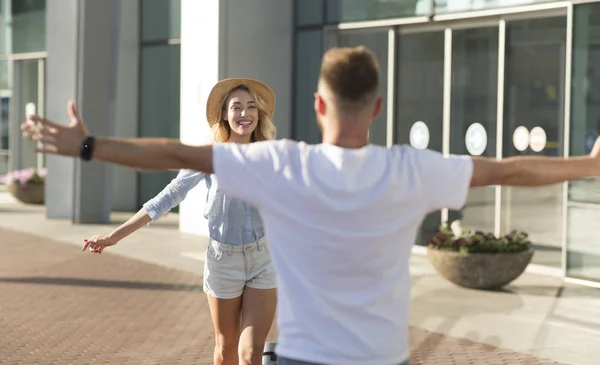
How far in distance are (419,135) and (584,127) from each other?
2986mm

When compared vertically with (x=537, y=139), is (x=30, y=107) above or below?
above

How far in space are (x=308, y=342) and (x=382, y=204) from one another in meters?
0.42

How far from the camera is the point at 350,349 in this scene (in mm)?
2896

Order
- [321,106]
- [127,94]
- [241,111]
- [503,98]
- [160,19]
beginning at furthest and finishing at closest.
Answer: [127,94]
[160,19]
[503,98]
[241,111]
[321,106]

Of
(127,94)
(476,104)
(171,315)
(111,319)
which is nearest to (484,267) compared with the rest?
(171,315)

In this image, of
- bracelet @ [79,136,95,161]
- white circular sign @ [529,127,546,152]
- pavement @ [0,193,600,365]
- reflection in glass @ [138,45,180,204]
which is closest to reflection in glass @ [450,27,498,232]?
white circular sign @ [529,127,546,152]

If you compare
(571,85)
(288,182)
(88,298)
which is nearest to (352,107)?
(288,182)

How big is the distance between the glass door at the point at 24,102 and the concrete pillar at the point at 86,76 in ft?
20.2

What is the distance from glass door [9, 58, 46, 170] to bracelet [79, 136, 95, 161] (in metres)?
21.0

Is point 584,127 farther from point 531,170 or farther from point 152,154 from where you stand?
point 152,154

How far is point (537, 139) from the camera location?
39.7 ft

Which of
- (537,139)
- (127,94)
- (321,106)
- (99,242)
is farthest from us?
(127,94)

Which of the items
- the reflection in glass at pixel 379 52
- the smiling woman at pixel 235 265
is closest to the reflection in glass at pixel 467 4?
the reflection in glass at pixel 379 52

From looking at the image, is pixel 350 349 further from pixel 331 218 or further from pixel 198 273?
pixel 198 273
